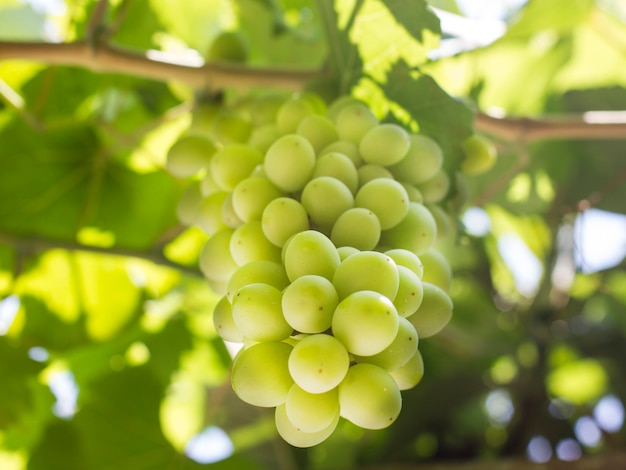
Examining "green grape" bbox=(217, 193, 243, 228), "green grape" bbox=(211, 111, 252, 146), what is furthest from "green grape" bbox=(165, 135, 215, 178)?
"green grape" bbox=(217, 193, 243, 228)

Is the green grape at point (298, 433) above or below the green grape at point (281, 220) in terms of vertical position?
below

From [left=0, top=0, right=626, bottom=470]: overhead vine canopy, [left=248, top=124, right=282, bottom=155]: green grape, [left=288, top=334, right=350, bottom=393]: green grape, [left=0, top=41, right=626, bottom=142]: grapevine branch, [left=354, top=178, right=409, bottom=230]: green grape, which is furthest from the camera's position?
[left=0, top=0, right=626, bottom=470]: overhead vine canopy

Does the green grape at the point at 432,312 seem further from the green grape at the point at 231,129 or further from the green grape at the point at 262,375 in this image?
the green grape at the point at 231,129

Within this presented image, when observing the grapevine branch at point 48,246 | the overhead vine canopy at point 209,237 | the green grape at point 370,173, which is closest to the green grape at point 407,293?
the green grape at point 370,173

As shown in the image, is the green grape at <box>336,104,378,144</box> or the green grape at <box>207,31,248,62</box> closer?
the green grape at <box>336,104,378,144</box>

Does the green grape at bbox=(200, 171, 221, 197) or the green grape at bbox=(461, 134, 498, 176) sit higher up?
the green grape at bbox=(461, 134, 498, 176)

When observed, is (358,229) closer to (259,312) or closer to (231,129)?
(259,312)

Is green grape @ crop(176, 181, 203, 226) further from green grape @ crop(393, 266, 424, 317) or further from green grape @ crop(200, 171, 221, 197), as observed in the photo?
green grape @ crop(393, 266, 424, 317)
